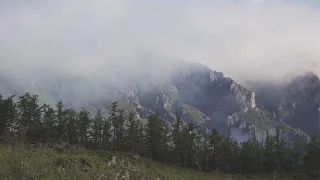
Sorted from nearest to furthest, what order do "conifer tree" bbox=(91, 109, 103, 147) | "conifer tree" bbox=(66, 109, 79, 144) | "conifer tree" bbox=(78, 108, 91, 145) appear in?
1. "conifer tree" bbox=(66, 109, 79, 144)
2. "conifer tree" bbox=(78, 108, 91, 145)
3. "conifer tree" bbox=(91, 109, 103, 147)

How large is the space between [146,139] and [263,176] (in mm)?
35606

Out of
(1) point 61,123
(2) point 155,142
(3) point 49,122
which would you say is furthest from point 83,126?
(2) point 155,142

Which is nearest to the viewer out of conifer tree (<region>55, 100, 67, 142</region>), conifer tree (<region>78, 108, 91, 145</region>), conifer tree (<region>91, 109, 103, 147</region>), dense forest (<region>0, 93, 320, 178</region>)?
dense forest (<region>0, 93, 320, 178</region>)

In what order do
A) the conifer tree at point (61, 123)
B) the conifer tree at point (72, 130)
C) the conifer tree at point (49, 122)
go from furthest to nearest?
the conifer tree at point (72, 130), the conifer tree at point (61, 123), the conifer tree at point (49, 122)

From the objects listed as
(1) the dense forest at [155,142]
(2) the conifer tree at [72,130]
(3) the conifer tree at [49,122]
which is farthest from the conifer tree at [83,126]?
(3) the conifer tree at [49,122]

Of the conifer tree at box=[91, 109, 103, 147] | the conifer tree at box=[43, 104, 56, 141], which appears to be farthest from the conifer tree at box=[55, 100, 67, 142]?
the conifer tree at box=[91, 109, 103, 147]

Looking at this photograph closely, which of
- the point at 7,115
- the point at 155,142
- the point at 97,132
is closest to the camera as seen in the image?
the point at 7,115

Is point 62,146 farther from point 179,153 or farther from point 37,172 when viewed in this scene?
point 37,172

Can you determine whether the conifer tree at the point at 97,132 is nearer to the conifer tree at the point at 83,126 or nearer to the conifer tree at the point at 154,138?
the conifer tree at the point at 83,126

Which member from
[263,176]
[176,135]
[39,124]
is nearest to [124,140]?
[176,135]

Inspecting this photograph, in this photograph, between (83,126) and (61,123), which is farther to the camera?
(83,126)

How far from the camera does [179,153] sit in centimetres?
11394

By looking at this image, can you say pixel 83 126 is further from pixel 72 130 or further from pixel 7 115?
pixel 7 115

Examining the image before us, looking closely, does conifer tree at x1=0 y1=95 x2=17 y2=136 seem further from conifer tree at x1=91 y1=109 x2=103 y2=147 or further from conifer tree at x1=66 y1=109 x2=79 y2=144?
conifer tree at x1=91 y1=109 x2=103 y2=147
